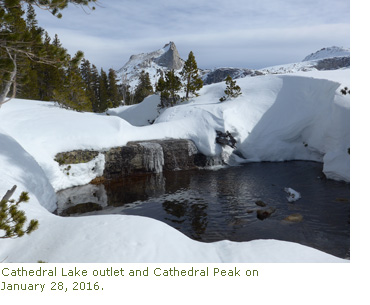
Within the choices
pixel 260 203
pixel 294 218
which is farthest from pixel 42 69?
pixel 294 218

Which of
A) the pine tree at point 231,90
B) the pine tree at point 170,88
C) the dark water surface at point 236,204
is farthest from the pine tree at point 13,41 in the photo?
the pine tree at point 170,88

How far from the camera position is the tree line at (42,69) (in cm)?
A: 627

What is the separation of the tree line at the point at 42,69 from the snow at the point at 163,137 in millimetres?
3744

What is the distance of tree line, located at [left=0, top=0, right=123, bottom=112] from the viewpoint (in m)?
6.27

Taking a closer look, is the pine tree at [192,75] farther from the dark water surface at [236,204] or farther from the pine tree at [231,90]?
the dark water surface at [236,204]

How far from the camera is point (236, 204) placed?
14.0 metres

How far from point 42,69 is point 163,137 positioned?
28485 millimetres

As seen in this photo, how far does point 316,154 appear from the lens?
955 inches

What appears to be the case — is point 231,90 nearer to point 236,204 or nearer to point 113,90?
point 236,204

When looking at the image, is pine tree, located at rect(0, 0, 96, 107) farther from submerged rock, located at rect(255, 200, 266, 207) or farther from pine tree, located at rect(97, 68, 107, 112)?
pine tree, located at rect(97, 68, 107, 112)

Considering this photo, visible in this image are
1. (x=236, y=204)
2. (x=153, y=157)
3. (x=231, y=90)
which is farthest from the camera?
(x=231, y=90)

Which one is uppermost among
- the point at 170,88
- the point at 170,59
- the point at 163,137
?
the point at 170,59
